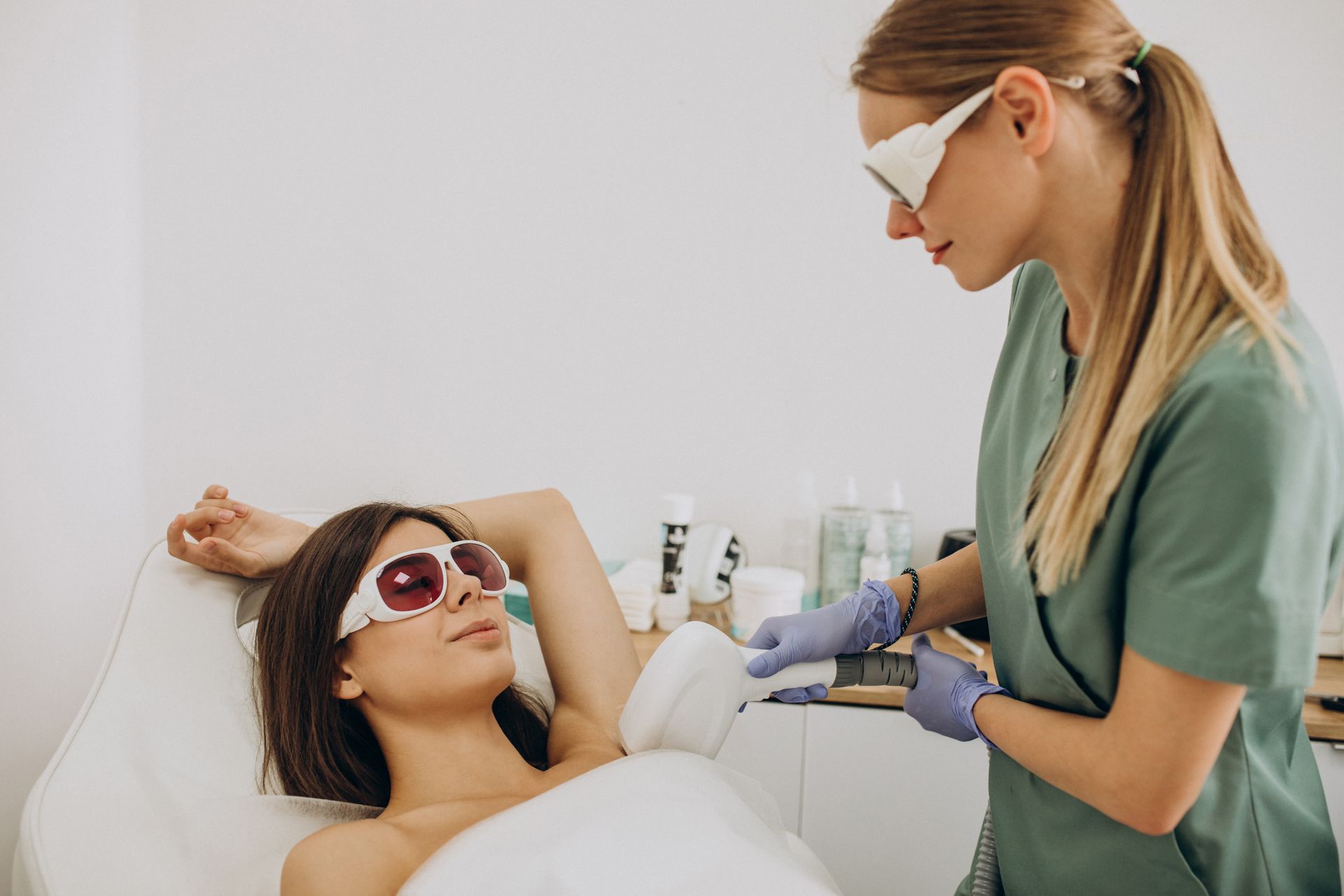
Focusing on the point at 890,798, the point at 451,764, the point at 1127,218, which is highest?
the point at 1127,218

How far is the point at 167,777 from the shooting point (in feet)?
3.39

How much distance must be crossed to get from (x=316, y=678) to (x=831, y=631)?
663 millimetres

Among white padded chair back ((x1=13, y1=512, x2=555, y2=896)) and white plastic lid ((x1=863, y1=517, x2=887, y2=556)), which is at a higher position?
white plastic lid ((x1=863, y1=517, x2=887, y2=556))

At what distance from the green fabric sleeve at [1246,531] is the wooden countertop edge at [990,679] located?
72 centimetres

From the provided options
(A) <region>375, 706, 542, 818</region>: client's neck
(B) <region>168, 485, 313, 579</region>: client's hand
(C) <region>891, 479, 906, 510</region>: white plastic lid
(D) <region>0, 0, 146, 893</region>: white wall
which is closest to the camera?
(A) <region>375, 706, 542, 818</region>: client's neck

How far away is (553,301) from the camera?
6.55 ft

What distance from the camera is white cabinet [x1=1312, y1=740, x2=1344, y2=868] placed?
4.77 ft

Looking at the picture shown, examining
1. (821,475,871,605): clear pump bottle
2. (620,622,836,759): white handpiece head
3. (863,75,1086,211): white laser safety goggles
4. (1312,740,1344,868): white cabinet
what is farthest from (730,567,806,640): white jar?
(863,75,1086,211): white laser safety goggles

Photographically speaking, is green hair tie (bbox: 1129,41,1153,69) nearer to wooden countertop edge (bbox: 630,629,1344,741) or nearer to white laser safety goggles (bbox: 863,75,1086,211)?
white laser safety goggles (bbox: 863,75,1086,211)

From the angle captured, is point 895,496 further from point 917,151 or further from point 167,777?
point 167,777

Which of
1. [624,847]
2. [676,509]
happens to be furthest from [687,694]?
[676,509]

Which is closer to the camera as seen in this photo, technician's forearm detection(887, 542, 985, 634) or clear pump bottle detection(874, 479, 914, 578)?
technician's forearm detection(887, 542, 985, 634)

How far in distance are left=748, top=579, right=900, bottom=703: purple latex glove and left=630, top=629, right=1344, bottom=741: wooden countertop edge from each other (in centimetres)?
31

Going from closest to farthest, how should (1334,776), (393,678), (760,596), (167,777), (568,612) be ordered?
1. (167,777)
2. (393,678)
3. (568,612)
4. (1334,776)
5. (760,596)
